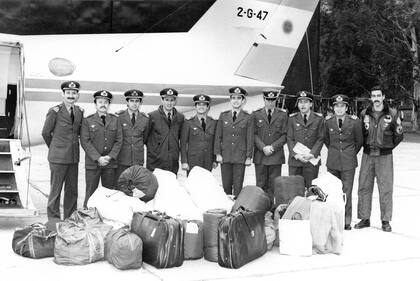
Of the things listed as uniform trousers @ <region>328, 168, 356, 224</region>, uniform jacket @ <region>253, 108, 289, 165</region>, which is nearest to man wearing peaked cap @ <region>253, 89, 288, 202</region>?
uniform jacket @ <region>253, 108, 289, 165</region>

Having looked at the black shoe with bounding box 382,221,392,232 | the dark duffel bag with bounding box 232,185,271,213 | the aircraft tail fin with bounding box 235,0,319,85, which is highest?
the aircraft tail fin with bounding box 235,0,319,85

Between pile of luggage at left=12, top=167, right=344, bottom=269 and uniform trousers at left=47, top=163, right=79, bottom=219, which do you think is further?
uniform trousers at left=47, top=163, right=79, bottom=219

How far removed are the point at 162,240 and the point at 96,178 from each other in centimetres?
187

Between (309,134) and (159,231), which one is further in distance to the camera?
(309,134)

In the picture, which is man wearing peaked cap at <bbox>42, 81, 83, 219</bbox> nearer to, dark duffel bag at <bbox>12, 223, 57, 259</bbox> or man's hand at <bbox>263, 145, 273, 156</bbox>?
dark duffel bag at <bbox>12, 223, 57, 259</bbox>

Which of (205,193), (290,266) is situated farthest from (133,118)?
(290,266)

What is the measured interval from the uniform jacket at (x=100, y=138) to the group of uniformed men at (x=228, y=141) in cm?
1

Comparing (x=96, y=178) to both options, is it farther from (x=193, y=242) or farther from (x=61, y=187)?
(x=193, y=242)

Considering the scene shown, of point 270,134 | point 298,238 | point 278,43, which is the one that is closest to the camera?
point 298,238

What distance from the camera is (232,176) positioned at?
22.1ft

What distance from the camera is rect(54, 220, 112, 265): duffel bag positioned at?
4559 mm

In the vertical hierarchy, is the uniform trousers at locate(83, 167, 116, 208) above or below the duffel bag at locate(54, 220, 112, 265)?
above

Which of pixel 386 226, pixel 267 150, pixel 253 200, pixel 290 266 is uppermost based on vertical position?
pixel 267 150

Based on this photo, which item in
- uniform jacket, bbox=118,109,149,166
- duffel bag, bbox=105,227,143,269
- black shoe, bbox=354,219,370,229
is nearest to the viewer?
duffel bag, bbox=105,227,143,269
